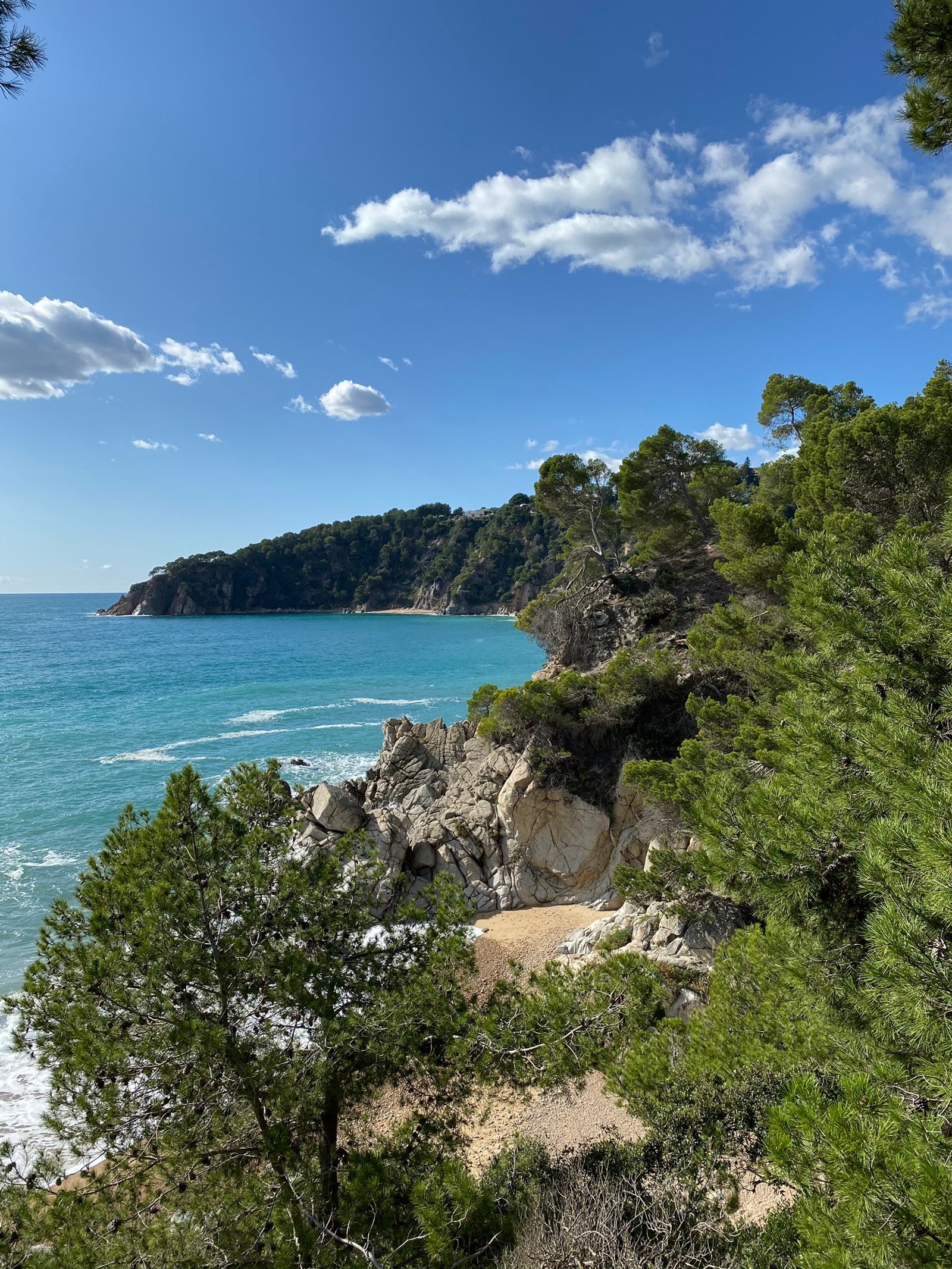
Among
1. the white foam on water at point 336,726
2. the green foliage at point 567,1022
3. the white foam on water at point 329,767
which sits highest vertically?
the green foliage at point 567,1022

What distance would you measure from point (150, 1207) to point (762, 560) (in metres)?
14.3

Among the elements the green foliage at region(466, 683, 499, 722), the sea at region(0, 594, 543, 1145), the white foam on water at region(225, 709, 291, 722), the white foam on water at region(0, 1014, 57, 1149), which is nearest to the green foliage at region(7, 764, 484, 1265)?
the white foam on water at region(0, 1014, 57, 1149)

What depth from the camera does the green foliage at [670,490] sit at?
25.7 m

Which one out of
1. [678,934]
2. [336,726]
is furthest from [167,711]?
[678,934]

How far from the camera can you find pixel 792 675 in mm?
6426

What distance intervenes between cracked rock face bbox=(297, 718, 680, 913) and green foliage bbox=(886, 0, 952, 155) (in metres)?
13.3

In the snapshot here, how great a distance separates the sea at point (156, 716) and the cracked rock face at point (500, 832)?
690 cm

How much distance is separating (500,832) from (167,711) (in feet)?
90.9

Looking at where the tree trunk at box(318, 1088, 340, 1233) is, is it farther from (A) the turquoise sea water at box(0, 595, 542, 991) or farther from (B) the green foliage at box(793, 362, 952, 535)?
(B) the green foliage at box(793, 362, 952, 535)

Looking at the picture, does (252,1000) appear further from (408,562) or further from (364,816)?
(408,562)

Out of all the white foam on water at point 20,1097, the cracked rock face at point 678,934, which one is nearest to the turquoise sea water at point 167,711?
the white foam on water at point 20,1097

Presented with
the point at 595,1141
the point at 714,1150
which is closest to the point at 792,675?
the point at 714,1150

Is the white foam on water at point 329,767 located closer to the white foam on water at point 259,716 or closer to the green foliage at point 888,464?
the white foam on water at point 259,716

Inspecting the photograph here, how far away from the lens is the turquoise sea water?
1962cm
